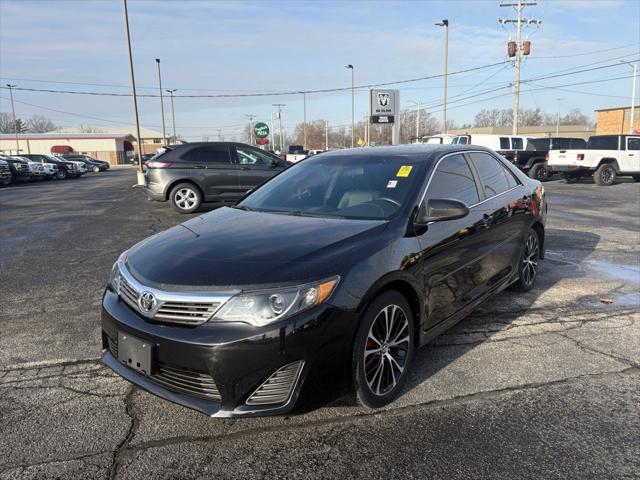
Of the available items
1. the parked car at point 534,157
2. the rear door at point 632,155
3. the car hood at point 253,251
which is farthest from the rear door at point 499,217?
the parked car at point 534,157

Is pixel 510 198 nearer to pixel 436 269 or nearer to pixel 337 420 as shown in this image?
pixel 436 269

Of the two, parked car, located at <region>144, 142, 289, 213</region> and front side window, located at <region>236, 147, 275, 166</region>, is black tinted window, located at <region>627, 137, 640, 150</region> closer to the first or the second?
parked car, located at <region>144, 142, 289, 213</region>

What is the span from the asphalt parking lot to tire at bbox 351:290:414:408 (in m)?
0.13

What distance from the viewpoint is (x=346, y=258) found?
9.14ft

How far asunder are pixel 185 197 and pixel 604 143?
16.6 m

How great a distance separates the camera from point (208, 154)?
1184 centimetres

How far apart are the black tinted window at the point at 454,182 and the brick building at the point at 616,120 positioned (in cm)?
5866

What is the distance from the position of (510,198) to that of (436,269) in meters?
1.81

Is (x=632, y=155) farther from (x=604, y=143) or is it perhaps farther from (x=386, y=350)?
(x=386, y=350)

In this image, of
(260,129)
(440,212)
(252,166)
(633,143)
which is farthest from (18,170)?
(633,143)

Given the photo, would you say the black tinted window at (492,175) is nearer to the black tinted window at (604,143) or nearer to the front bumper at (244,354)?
the front bumper at (244,354)

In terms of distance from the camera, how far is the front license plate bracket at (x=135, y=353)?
2.63 meters

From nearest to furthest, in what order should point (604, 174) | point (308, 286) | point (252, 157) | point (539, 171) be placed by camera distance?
1. point (308, 286)
2. point (252, 157)
3. point (604, 174)
4. point (539, 171)

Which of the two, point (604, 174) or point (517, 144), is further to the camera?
point (517, 144)
